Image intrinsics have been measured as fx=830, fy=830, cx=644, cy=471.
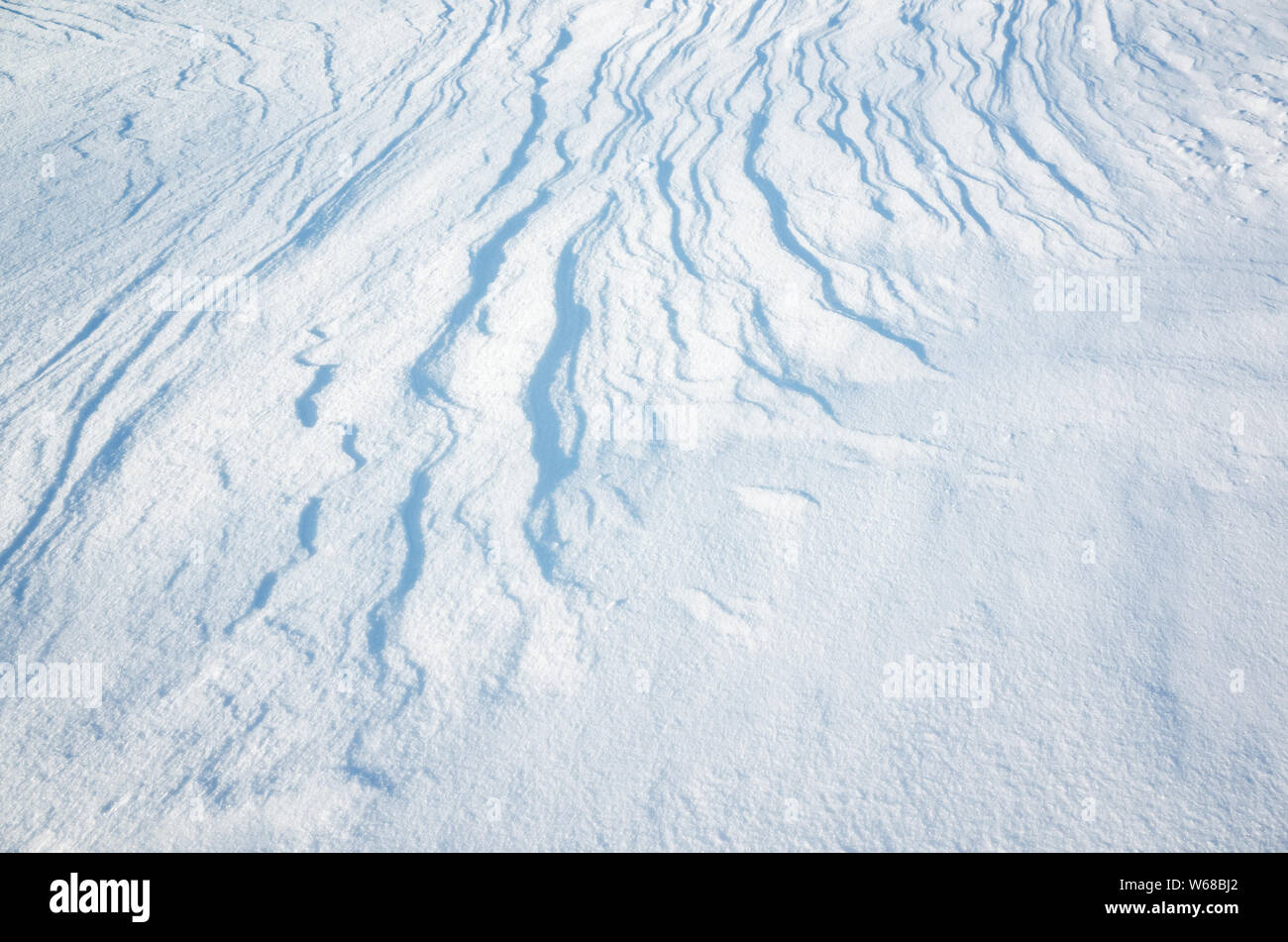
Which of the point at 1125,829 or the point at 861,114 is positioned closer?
the point at 1125,829

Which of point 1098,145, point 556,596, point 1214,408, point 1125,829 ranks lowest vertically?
point 556,596

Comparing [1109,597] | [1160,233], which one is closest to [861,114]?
[1160,233]

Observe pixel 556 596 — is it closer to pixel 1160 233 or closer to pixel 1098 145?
pixel 1160 233

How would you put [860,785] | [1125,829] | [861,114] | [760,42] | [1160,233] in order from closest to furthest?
[1125,829] < [860,785] < [1160,233] < [861,114] < [760,42]

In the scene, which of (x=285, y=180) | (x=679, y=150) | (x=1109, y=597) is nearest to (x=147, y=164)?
(x=285, y=180)

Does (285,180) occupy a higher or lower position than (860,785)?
higher

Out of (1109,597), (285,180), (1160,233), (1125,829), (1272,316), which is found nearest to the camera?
→ (1125,829)
